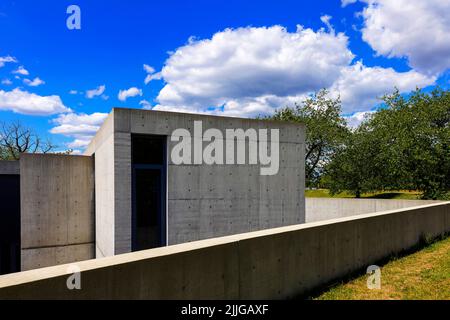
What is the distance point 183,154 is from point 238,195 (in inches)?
94.1

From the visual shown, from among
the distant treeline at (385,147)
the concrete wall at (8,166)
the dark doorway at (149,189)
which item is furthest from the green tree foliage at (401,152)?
the concrete wall at (8,166)

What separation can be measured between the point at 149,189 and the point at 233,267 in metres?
6.68

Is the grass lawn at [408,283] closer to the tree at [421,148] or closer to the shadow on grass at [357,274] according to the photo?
the shadow on grass at [357,274]

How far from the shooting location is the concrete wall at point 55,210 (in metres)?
12.0

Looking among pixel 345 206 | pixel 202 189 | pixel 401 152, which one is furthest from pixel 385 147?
pixel 202 189

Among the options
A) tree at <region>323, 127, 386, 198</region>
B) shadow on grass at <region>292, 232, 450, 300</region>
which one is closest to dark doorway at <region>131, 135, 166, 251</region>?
shadow on grass at <region>292, 232, 450, 300</region>

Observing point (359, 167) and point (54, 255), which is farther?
point (359, 167)

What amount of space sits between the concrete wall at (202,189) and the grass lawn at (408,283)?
4.74 metres

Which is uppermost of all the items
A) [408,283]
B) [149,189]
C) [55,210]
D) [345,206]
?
[149,189]

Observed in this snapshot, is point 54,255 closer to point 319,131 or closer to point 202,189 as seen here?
point 202,189

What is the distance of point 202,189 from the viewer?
33.2ft
